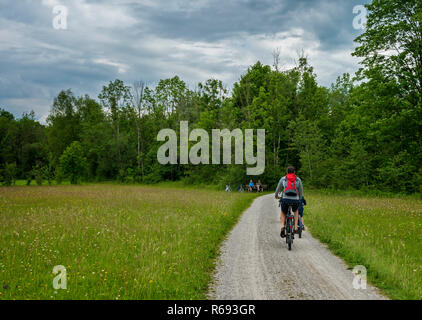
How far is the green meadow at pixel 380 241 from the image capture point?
5812 mm

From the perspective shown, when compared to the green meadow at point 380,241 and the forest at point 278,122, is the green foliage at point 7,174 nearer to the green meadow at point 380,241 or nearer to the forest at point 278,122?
the forest at point 278,122

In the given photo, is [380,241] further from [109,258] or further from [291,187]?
[109,258]

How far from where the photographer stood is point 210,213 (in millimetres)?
14422

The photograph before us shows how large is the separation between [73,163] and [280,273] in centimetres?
4830

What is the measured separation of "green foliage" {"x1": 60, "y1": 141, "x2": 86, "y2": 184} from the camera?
47.8 metres

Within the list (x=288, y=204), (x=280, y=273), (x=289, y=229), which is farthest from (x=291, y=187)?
(x=280, y=273)

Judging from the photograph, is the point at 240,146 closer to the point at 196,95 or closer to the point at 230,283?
the point at 196,95

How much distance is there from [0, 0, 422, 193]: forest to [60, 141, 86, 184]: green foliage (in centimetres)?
16

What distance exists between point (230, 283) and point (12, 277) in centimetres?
420

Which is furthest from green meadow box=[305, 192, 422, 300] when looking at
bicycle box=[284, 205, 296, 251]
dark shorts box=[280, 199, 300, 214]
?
dark shorts box=[280, 199, 300, 214]

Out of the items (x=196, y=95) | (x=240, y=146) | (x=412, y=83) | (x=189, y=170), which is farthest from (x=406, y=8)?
(x=196, y=95)

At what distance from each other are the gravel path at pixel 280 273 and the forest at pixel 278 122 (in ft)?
66.2

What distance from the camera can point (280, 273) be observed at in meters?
6.48

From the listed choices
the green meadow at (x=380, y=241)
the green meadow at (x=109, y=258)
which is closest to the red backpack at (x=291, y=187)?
the green meadow at (x=380, y=241)
